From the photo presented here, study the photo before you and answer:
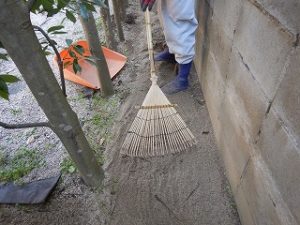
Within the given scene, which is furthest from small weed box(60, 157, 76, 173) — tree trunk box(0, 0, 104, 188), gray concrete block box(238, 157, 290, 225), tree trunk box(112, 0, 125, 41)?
tree trunk box(112, 0, 125, 41)

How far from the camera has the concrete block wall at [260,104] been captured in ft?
3.57

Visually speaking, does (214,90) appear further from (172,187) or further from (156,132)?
(172,187)

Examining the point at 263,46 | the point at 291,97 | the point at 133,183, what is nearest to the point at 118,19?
the point at 133,183

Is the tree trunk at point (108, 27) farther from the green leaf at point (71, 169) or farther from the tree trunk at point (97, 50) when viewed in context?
the green leaf at point (71, 169)

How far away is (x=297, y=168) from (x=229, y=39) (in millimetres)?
1080

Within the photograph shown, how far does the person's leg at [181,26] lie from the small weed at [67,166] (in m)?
1.49

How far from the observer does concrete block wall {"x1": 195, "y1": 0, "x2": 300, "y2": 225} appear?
1.09 m

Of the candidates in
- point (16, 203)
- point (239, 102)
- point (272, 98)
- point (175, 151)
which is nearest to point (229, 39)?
point (239, 102)

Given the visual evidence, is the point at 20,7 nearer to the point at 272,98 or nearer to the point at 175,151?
the point at 272,98

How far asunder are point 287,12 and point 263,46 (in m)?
0.25

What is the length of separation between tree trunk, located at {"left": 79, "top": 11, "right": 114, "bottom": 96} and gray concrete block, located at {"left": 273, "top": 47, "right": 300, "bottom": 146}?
1.66 m

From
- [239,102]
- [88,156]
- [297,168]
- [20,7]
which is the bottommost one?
[88,156]

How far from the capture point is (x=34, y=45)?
1.23m

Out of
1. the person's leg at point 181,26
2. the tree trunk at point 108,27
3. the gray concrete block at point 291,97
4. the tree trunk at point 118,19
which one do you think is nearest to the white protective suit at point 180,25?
the person's leg at point 181,26
